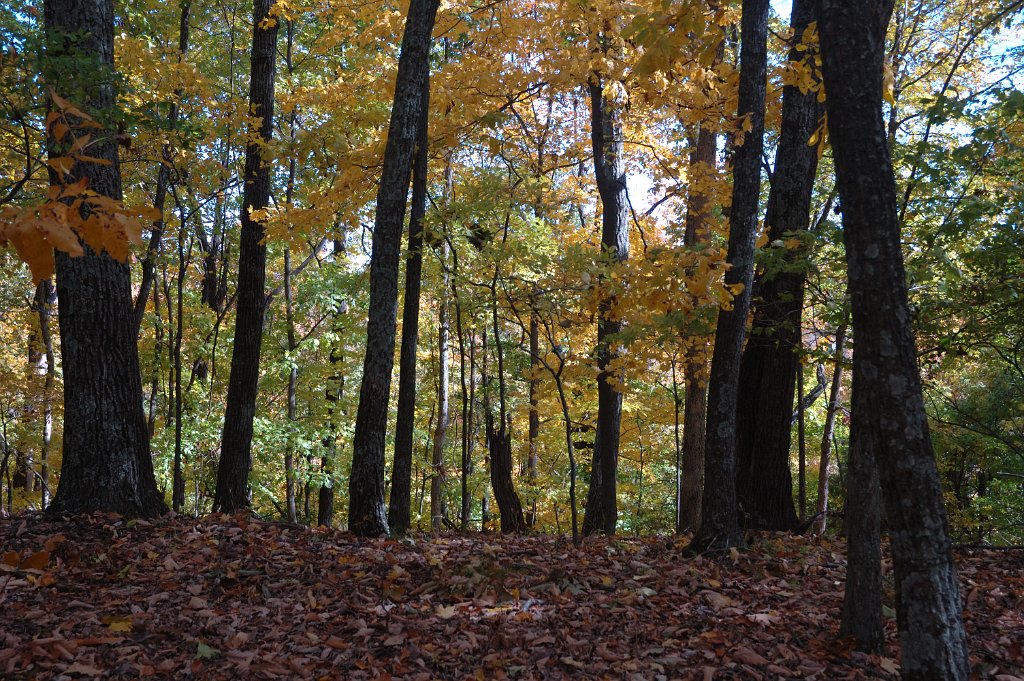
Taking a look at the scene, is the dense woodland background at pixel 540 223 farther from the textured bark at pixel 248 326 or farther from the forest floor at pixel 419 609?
the forest floor at pixel 419 609

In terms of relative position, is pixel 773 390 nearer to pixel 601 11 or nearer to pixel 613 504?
pixel 613 504

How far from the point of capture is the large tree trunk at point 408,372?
659 cm

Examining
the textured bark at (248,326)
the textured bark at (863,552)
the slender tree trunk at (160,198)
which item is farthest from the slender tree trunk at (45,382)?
the textured bark at (863,552)

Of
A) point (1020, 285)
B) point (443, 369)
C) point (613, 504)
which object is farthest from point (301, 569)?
point (443, 369)

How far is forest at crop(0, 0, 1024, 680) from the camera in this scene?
272cm

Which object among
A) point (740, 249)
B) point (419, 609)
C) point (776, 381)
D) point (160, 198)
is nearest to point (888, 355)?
point (740, 249)

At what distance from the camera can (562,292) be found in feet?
26.6

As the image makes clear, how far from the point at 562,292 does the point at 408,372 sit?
7.76ft

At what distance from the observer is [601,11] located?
23.3 feet

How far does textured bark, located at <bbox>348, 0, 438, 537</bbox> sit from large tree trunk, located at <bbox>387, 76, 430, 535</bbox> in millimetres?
484

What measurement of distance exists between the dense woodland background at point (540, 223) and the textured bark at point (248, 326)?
277 millimetres

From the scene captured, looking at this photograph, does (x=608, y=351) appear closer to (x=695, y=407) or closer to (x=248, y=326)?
(x=695, y=407)

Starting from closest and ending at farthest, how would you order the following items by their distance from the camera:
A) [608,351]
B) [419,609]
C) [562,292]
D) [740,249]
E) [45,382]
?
[419,609] < [740,249] < [562,292] < [608,351] < [45,382]

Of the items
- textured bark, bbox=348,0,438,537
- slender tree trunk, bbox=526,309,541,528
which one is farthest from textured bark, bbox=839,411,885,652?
slender tree trunk, bbox=526,309,541,528
